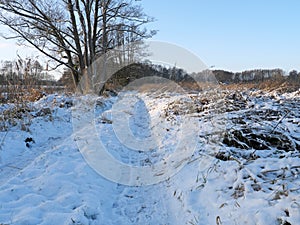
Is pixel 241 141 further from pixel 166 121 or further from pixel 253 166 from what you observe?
pixel 166 121

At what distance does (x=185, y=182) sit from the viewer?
321 centimetres

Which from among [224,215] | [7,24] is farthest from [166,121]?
[7,24]

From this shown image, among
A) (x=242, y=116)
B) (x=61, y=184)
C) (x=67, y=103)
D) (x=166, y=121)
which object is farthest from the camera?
(x=67, y=103)

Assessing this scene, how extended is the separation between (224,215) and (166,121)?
4.43 metres

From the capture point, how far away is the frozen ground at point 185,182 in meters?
2.38

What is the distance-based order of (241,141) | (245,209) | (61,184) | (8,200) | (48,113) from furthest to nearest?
(48,113) → (241,141) → (61,184) → (8,200) → (245,209)

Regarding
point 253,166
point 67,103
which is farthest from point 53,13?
point 253,166

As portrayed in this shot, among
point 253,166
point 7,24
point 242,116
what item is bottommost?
point 253,166

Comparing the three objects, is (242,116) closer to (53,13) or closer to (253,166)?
(253,166)

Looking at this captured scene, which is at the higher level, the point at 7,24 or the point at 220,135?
the point at 7,24

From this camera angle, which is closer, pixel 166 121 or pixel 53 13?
pixel 166 121

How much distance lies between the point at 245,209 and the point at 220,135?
191cm

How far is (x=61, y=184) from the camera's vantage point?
3.19 meters

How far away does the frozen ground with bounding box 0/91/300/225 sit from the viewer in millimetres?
2379
